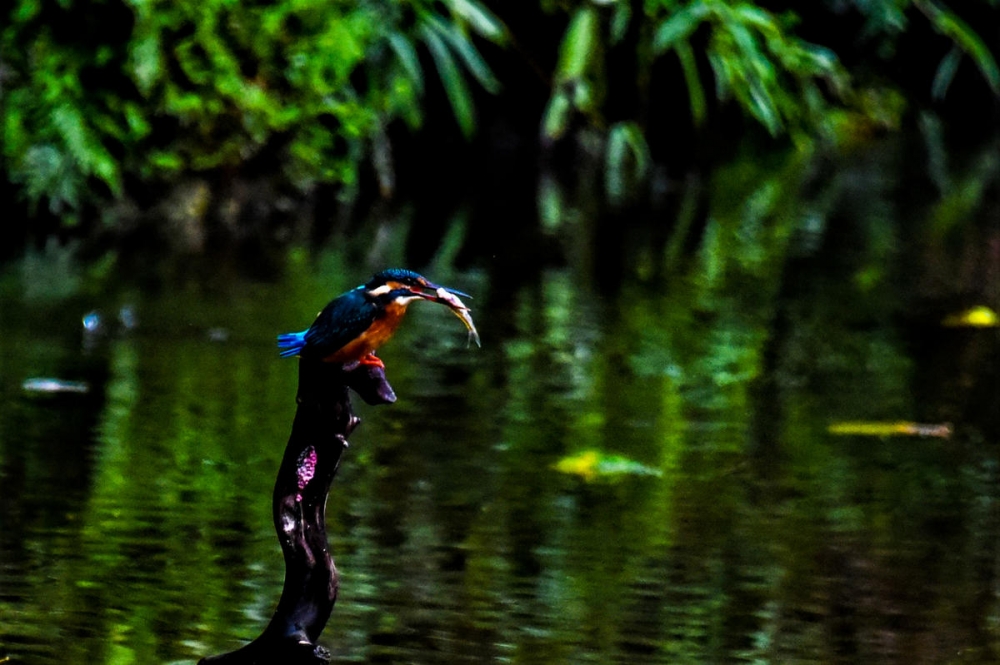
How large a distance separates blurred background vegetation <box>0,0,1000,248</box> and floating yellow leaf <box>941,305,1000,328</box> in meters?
3.51

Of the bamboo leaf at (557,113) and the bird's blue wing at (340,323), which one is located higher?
the bamboo leaf at (557,113)

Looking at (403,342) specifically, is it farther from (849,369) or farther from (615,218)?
(615,218)

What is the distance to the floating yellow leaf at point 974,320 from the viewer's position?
7930 mm

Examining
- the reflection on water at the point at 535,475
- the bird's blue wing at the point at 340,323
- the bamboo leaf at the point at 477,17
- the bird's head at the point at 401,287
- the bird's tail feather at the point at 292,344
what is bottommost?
the reflection on water at the point at 535,475

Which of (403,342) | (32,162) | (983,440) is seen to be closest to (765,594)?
(983,440)

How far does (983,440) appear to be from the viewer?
5668mm

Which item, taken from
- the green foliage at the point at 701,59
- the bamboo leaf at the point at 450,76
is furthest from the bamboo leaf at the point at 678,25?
the bamboo leaf at the point at 450,76

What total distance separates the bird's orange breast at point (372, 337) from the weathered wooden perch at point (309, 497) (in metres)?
0.03

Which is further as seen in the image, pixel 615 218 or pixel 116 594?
pixel 615 218

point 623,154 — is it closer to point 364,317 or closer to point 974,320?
point 974,320

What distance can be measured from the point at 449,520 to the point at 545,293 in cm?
403

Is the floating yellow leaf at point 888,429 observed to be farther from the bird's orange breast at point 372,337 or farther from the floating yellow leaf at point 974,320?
the bird's orange breast at point 372,337

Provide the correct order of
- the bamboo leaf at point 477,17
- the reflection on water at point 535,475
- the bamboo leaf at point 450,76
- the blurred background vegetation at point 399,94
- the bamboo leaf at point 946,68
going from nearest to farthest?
the reflection on water at point 535,475, the blurred background vegetation at point 399,94, the bamboo leaf at point 450,76, the bamboo leaf at point 477,17, the bamboo leaf at point 946,68

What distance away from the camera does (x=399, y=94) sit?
11609 mm
